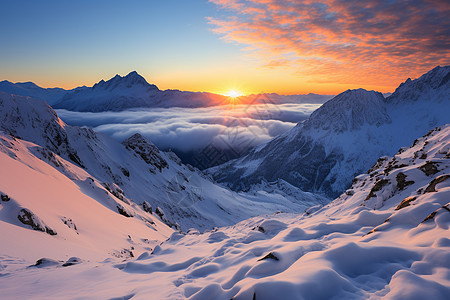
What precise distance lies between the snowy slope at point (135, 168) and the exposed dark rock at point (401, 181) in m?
41.1

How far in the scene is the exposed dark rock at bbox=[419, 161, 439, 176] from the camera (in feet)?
46.5

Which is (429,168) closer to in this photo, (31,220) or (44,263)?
(44,263)

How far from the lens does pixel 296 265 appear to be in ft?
18.5

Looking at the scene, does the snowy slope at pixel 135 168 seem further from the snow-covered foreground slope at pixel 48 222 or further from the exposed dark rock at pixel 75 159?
the snow-covered foreground slope at pixel 48 222

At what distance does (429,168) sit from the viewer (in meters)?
14.5

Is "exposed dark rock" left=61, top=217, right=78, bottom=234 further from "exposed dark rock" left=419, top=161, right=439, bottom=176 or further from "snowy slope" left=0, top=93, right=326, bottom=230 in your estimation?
"snowy slope" left=0, top=93, right=326, bottom=230

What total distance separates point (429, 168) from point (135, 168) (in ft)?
241

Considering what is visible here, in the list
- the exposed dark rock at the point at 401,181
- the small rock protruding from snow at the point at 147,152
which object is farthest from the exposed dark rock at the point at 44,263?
the small rock protruding from snow at the point at 147,152

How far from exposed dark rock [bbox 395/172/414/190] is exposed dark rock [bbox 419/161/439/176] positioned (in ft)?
3.15

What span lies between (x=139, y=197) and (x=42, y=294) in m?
59.7

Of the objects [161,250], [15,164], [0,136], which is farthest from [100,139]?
[161,250]

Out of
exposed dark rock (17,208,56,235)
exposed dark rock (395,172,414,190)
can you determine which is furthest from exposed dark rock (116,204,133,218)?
exposed dark rock (395,172,414,190)

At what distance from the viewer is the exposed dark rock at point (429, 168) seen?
14.2 m

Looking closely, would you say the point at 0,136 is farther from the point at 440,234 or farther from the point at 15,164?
the point at 440,234
